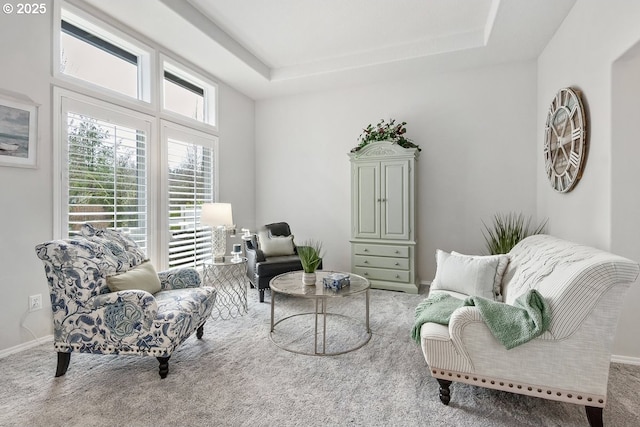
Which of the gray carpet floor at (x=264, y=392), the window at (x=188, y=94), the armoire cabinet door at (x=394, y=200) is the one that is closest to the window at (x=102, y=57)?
the window at (x=188, y=94)

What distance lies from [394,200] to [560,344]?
266 centimetres

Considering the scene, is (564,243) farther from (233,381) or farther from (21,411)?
(21,411)

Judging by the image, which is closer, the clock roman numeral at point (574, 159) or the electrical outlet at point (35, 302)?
the electrical outlet at point (35, 302)

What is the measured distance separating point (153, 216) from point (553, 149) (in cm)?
422

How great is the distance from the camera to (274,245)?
161 inches

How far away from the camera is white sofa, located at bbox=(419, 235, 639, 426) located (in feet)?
5.01

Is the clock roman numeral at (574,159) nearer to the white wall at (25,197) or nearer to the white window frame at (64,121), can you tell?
the white window frame at (64,121)

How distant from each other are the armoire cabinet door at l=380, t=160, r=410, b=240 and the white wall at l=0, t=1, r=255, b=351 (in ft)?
11.2

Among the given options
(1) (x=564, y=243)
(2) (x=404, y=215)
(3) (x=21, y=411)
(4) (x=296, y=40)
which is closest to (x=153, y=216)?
(3) (x=21, y=411)

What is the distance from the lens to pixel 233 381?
2.05 m

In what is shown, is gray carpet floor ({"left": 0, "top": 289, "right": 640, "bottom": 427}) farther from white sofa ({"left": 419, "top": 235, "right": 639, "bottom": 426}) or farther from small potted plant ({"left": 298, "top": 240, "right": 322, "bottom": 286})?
small potted plant ({"left": 298, "top": 240, "right": 322, "bottom": 286})

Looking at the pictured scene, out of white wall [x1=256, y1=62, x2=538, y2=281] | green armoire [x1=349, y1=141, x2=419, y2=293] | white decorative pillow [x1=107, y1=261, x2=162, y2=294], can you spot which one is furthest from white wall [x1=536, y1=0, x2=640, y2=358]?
white decorative pillow [x1=107, y1=261, x2=162, y2=294]

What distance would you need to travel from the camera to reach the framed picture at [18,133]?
7.72ft

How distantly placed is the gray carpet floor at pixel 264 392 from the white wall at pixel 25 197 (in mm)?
269
